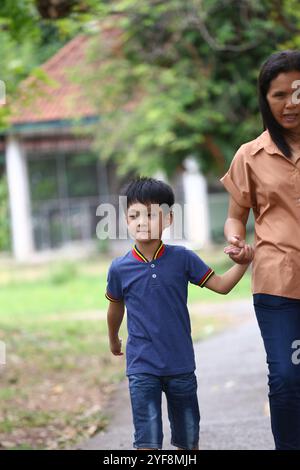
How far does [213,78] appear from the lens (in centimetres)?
1805

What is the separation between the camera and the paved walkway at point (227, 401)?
578 cm

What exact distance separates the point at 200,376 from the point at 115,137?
11.2 m

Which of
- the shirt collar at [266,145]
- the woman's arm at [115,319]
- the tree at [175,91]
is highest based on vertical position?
the tree at [175,91]

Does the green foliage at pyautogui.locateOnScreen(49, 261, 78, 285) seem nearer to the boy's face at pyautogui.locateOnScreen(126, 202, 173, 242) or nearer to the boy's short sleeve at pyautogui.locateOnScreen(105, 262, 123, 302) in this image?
the boy's short sleeve at pyautogui.locateOnScreen(105, 262, 123, 302)

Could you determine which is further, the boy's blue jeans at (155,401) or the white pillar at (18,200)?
the white pillar at (18,200)

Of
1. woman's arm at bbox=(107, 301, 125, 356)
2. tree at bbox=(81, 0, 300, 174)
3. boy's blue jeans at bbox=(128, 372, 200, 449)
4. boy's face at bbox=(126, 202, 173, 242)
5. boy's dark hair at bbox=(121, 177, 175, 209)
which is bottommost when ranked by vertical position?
boy's blue jeans at bbox=(128, 372, 200, 449)

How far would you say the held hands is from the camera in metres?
3.88

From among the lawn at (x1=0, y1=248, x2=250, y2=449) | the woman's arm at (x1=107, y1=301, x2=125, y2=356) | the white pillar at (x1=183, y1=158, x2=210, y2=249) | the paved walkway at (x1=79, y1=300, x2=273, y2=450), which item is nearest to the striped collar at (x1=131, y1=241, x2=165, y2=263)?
the woman's arm at (x1=107, y1=301, x2=125, y2=356)

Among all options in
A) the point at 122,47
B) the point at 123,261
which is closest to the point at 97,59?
the point at 122,47

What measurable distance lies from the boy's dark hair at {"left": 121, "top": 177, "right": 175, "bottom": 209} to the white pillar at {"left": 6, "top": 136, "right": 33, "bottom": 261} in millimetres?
21356

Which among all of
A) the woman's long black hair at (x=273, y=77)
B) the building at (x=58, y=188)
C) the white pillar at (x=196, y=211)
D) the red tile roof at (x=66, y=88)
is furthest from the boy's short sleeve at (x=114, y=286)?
the white pillar at (x=196, y=211)

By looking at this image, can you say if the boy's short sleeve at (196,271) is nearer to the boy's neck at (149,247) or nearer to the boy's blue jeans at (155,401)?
the boy's neck at (149,247)

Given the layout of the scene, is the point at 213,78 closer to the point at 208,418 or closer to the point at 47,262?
the point at 47,262

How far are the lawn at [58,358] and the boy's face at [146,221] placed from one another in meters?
2.59
